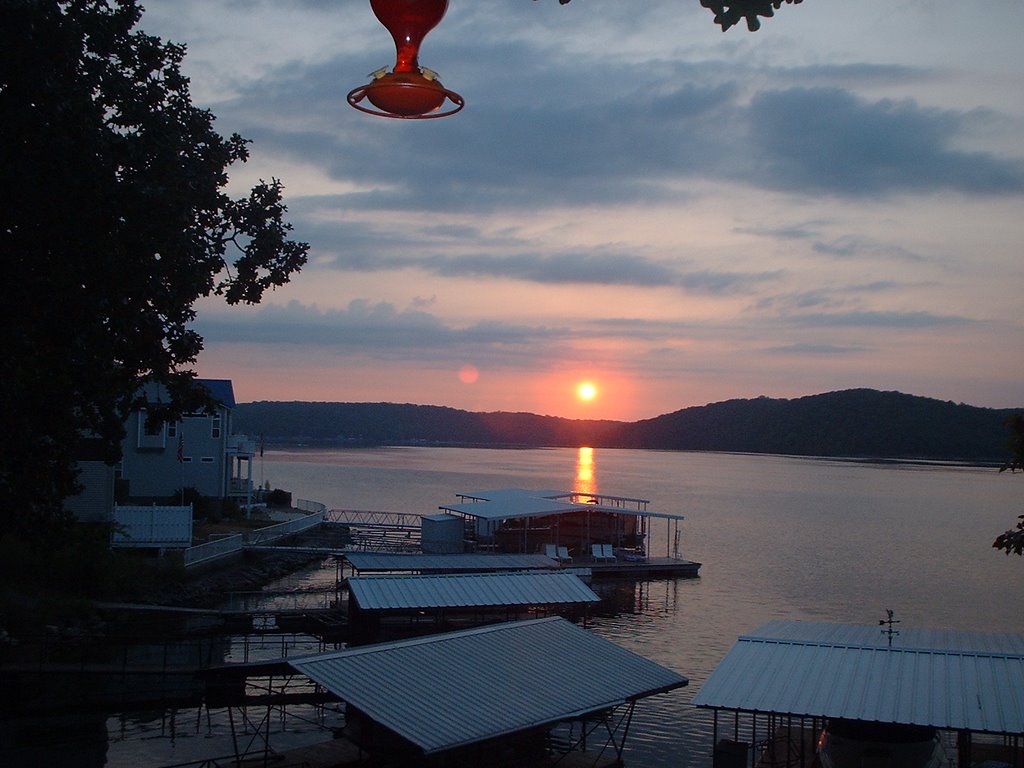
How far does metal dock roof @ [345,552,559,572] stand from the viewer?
35588 millimetres

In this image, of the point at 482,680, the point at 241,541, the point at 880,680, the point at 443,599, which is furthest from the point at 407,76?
the point at 241,541

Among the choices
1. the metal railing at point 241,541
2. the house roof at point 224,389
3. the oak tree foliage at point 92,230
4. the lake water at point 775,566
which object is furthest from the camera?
the house roof at point 224,389

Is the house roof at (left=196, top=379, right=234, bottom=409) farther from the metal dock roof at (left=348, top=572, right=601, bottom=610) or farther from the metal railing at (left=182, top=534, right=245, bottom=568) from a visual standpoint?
the metal dock roof at (left=348, top=572, right=601, bottom=610)

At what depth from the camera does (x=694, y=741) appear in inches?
888

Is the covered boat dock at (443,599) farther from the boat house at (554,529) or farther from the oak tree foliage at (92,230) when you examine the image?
the boat house at (554,529)

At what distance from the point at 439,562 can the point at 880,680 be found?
913 inches

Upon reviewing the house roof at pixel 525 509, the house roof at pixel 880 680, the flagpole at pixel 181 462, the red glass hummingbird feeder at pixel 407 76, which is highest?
the red glass hummingbird feeder at pixel 407 76

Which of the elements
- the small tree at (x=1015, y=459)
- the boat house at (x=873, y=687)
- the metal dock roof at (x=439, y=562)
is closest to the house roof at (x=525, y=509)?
the metal dock roof at (x=439, y=562)

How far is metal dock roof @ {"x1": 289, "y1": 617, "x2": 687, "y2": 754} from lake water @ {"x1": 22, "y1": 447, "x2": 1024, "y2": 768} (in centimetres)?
325

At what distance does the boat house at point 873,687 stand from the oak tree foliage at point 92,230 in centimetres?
996

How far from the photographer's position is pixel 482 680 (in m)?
17.1

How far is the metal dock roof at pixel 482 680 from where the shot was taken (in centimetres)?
1518

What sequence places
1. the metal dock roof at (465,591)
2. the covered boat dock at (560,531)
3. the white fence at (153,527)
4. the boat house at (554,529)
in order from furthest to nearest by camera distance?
the boat house at (554,529) < the covered boat dock at (560,531) < the white fence at (153,527) < the metal dock roof at (465,591)

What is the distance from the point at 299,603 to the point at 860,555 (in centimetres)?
4028
